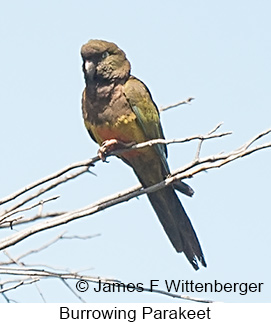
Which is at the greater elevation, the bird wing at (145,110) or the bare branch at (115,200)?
the bird wing at (145,110)

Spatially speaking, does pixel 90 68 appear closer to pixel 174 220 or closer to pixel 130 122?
pixel 130 122

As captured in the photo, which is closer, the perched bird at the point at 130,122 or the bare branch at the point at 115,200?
the bare branch at the point at 115,200

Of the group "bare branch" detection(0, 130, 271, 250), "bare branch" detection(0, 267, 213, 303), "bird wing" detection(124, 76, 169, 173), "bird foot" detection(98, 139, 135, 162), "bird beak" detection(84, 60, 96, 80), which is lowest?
"bare branch" detection(0, 267, 213, 303)

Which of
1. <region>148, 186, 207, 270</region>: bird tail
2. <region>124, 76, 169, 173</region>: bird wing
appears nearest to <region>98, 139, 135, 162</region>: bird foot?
<region>124, 76, 169, 173</region>: bird wing

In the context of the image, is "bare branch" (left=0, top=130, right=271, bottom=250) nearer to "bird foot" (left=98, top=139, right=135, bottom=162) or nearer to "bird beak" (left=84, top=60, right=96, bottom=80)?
"bird foot" (left=98, top=139, right=135, bottom=162)

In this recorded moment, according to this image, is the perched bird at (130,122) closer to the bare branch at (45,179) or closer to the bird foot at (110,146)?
the bird foot at (110,146)

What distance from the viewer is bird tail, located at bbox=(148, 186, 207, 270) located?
15.5 feet

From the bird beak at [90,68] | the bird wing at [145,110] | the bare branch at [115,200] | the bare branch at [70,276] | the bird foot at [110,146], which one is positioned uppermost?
the bird beak at [90,68]

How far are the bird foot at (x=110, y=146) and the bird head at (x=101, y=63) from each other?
0.60 metres

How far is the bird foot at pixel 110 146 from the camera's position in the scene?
439 centimetres

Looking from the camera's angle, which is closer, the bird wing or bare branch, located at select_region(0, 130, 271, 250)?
bare branch, located at select_region(0, 130, 271, 250)

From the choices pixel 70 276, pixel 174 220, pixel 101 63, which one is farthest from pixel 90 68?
pixel 70 276

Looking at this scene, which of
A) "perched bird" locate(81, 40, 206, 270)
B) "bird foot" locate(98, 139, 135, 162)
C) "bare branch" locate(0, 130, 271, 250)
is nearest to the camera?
"bare branch" locate(0, 130, 271, 250)

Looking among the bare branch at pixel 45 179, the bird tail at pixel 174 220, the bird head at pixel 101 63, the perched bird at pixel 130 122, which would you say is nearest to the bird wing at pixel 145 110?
the perched bird at pixel 130 122
